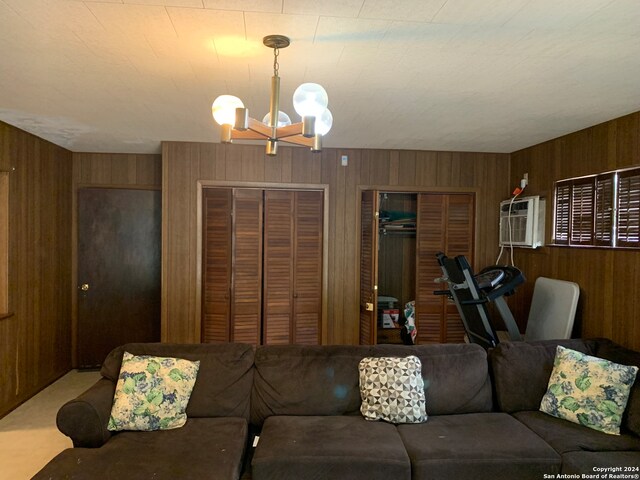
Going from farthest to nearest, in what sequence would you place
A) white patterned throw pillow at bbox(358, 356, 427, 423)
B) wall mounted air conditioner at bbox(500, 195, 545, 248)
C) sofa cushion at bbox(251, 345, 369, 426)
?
wall mounted air conditioner at bbox(500, 195, 545, 248)
sofa cushion at bbox(251, 345, 369, 426)
white patterned throw pillow at bbox(358, 356, 427, 423)

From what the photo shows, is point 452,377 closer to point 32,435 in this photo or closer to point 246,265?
point 246,265

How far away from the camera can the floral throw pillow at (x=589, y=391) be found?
2.29m

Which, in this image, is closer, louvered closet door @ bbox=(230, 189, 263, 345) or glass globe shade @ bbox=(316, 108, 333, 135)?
glass globe shade @ bbox=(316, 108, 333, 135)

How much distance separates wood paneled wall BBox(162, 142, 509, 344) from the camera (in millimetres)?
4000

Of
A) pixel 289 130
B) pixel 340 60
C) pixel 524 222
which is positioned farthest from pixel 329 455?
pixel 524 222

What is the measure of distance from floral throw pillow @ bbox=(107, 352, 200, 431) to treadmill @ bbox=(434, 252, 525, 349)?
2091 mm

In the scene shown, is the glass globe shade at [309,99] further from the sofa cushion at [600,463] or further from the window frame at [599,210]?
the window frame at [599,210]

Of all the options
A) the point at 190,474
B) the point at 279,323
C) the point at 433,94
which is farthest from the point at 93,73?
the point at 279,323

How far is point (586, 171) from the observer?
124 inches

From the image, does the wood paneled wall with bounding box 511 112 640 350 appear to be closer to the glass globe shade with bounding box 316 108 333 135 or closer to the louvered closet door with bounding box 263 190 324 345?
the louvered closet door with bounding box 263 190 324 345

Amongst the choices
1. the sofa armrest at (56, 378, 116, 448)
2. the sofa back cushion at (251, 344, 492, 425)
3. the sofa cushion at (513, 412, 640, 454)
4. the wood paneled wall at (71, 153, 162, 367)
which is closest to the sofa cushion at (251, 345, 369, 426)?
the sofa back cushion at (251, 344, 492, 425)

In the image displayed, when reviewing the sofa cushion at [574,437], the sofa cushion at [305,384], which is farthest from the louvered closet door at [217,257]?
the sofa cushion at [574,437]

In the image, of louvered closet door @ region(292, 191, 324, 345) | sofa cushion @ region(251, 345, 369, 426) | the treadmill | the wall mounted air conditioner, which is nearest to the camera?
sofa cushion @ region(251, 345, 369, 426)

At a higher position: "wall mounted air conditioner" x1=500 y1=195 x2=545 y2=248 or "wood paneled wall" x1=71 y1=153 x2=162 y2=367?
"wood paneled wall" x1=71 y1=153 x2=162 y2=367
